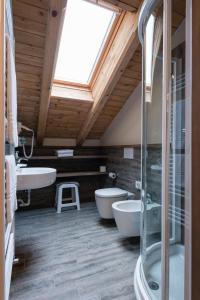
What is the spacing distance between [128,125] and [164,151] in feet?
6.77

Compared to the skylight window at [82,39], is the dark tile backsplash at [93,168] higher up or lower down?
lower down

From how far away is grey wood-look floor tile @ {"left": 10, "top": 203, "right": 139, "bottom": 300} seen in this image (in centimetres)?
141

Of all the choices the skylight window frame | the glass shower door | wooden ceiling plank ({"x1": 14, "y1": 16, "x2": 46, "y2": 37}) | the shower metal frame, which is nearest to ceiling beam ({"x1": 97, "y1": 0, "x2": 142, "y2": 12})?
the skylight window frame

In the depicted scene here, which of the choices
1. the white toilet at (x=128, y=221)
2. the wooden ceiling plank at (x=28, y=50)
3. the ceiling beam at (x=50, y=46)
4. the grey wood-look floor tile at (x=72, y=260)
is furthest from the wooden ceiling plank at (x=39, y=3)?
the grey wood-look floor tile at (x=72, y=260)

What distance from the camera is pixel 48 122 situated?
10.2 feet

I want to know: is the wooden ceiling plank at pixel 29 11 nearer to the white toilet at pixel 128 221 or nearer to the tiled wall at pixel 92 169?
the tiled wall at pixel 92 169

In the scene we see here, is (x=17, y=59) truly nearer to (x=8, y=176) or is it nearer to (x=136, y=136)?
(x=8, y=176)

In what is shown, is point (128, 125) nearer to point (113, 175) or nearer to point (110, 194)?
point (113, 175)

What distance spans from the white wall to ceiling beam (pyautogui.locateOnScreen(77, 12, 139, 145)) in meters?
0.43

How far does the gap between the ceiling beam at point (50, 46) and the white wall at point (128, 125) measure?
121 cm

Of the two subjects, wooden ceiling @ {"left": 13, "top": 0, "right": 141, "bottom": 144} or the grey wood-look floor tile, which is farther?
wooden ceiling @ {"left": 13, "top": 0, "right": 141, "bottom": 144}

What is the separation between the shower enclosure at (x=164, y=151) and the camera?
40.2 inches

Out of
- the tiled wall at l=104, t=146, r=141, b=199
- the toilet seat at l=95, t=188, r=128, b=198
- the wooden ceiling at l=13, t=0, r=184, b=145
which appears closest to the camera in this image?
the wooden ceiling at l=13, t=0, r=184, b=145

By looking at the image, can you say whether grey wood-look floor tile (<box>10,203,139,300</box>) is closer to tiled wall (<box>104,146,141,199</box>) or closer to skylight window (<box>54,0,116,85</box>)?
tiled wall (<box>104,146,141,199</box>)
